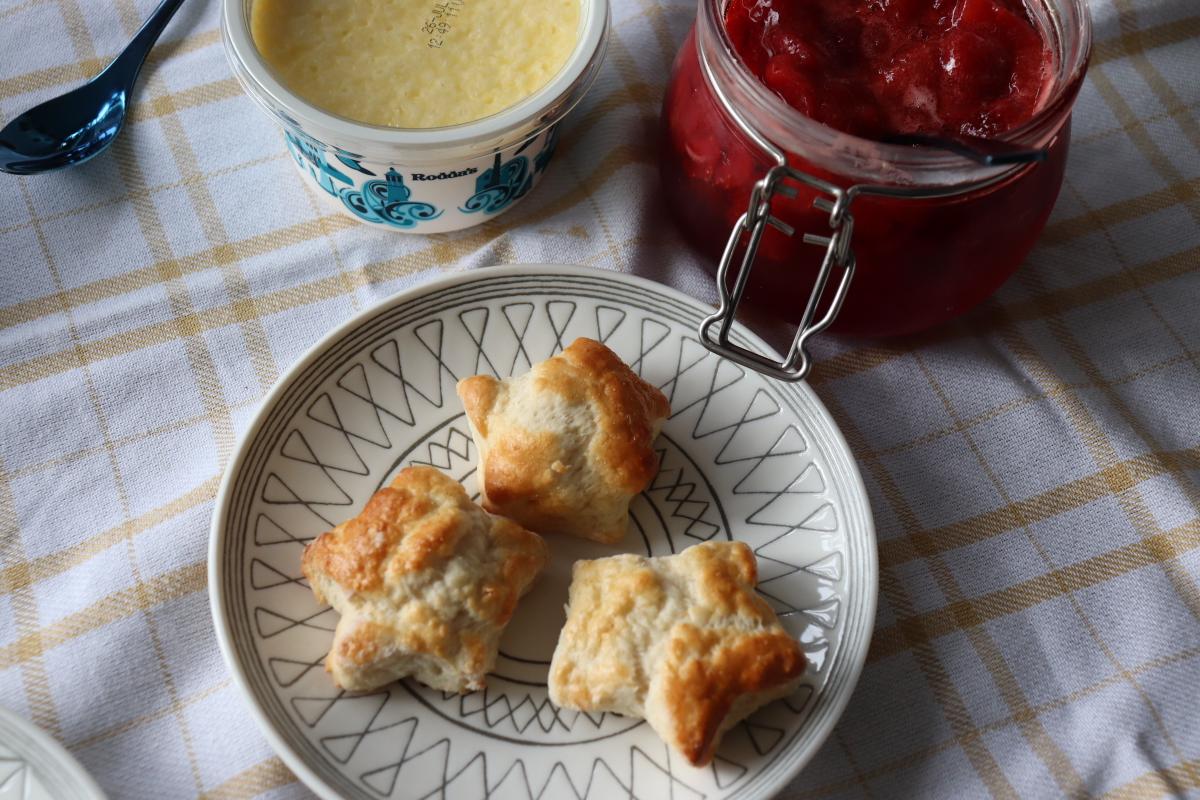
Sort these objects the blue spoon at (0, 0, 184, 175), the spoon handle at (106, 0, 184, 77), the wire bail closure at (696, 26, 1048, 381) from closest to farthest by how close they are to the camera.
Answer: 1. the wire bail closure at (696, 26, 1048, 381)
2. the blue spoon at (0, 0, 184, 175)
3. the spoon handle at (106, 0, 184, 77)

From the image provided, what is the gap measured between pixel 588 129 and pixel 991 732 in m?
1.38

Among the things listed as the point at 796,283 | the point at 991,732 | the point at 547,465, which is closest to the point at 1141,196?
the point at 796,283

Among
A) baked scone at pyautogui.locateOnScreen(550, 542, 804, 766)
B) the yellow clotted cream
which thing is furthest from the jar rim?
baked scone at pyautogui.locateOnScreen(550, 542, 804, 766)

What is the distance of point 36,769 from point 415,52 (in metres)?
1.32

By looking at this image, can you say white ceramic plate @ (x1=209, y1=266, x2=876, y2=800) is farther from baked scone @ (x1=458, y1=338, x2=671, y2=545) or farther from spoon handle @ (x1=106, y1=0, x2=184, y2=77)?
spoon handle @ (x1=106, y1=0, x2=184, y2=77)

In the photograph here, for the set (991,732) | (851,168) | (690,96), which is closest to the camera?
(851,168)

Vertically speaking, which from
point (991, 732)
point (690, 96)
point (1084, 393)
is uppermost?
point (690, 96)

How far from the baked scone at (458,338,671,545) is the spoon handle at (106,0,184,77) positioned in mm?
1085

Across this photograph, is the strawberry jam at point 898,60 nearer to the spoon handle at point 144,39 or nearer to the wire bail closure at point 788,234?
the wire bail closure at point 788,234

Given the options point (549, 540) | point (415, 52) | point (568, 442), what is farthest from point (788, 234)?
point (415, 52)

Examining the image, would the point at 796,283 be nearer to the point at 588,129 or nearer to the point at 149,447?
the point at 588,129

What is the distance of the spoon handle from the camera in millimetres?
2207

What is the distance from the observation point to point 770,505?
1819 mm

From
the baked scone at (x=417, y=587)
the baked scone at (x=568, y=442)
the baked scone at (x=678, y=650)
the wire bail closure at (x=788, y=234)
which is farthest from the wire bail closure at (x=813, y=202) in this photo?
the baked scone at (x=417, y=587)
